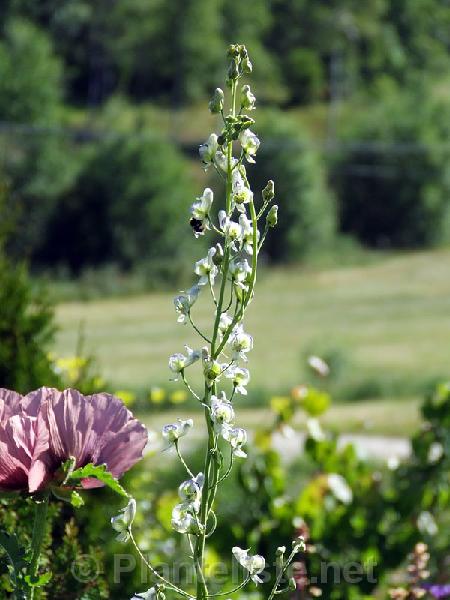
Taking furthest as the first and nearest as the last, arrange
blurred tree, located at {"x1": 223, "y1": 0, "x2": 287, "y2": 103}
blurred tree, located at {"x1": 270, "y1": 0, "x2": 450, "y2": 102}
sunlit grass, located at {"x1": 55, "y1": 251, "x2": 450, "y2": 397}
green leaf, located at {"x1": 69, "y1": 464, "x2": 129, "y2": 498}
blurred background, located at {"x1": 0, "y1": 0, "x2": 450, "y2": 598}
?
blurred tree, located at {"x1": 270, "y1": 0, "x2": 450, "y2": 102} → blurred tree, located at {"x1": 223, "y1": 0, "x2": 287, "y2": 103} → blurred background, located at {"x1": 0, "y1": 0, "x2": 450, "y2": 598} → sunlit grass, located at {"x1": 55, "y1": 251, "x2": 450, "y2": 397} → green leaf, located at {"x1": 69, "y1": 464, "x2": 129, "y2": 498}

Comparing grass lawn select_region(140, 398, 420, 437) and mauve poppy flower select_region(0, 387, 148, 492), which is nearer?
mauve poppy flower select_region(0, 387, 148, 492)

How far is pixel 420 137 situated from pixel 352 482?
50.2 m

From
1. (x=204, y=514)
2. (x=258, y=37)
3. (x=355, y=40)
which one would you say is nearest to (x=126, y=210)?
(x=258, y=37)

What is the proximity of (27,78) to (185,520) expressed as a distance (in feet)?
174

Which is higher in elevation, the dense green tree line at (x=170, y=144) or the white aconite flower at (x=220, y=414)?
the dense green tree line at (x=170, y=144)

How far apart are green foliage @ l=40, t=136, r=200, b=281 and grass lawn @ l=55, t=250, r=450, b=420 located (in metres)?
4.06

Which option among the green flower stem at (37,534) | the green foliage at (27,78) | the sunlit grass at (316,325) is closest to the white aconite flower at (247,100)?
the green flower stem at (37,534)

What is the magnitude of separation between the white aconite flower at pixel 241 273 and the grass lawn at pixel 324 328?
1312cm

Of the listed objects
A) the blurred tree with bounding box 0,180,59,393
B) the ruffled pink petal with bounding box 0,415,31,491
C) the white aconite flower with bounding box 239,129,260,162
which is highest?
the blurred tree with bounding box 0,180,59,393

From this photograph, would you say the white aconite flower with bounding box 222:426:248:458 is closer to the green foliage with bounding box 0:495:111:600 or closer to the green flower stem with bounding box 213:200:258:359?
the green flower stem with bounding box 213:200:258:359

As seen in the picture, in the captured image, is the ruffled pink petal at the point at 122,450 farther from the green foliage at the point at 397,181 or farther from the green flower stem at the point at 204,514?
the green foliage at the point at 397,181

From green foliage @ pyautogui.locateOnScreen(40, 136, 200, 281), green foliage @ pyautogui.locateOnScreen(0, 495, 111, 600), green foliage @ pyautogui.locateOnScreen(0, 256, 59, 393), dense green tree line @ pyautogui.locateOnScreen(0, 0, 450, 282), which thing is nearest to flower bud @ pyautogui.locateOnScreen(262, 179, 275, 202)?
green foliage @ pyautogui.locateOnScreen(0, 495, 111, 600)

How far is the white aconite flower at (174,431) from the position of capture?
1.33m

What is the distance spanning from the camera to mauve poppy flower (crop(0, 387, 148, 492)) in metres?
1.29
